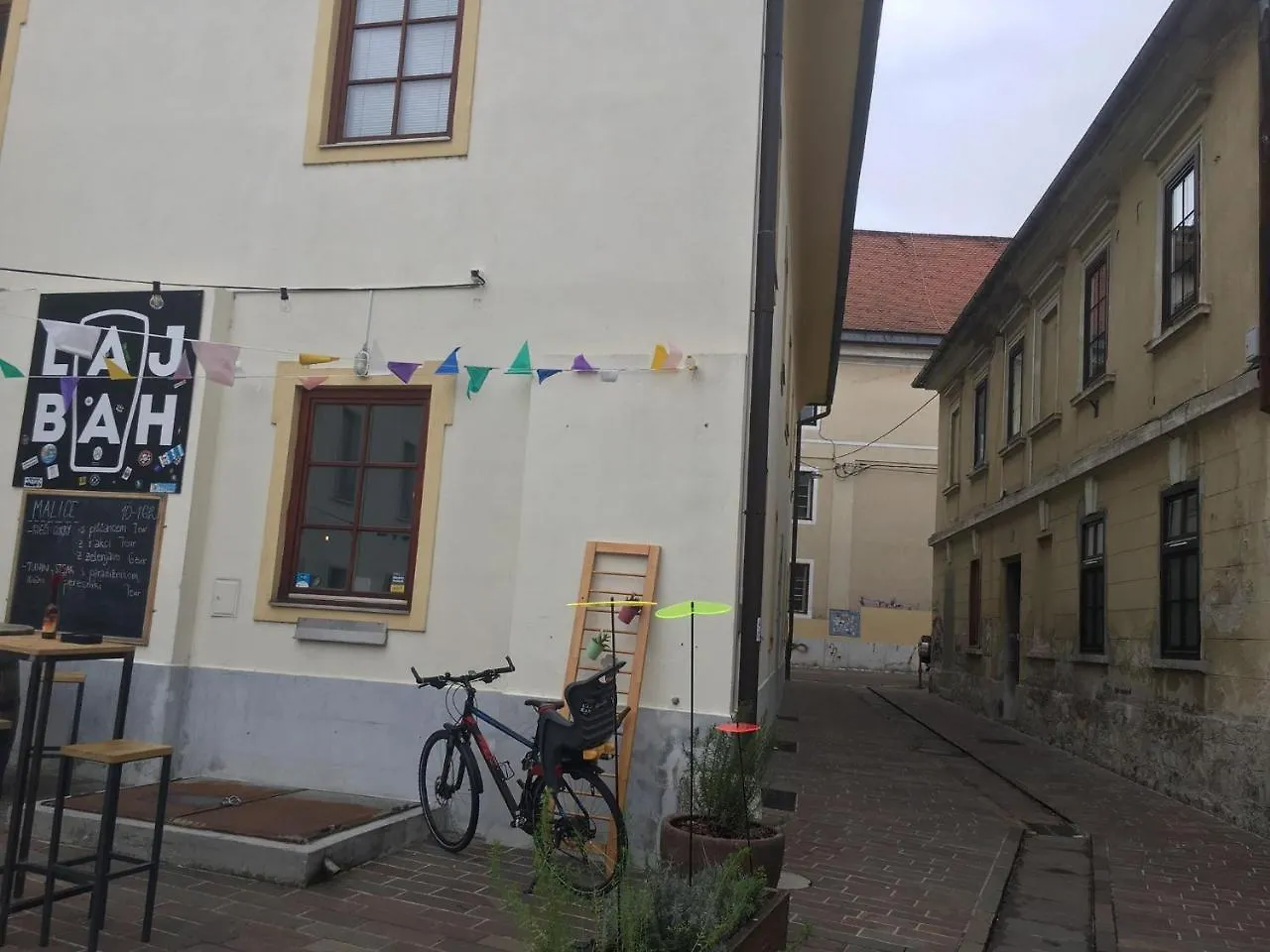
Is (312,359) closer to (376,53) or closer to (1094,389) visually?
(376,53)

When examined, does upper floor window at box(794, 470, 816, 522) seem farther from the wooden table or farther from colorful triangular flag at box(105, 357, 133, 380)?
the wooden table

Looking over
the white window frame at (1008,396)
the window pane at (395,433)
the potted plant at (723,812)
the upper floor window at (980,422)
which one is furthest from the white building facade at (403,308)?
the upper floor window at (980,422)

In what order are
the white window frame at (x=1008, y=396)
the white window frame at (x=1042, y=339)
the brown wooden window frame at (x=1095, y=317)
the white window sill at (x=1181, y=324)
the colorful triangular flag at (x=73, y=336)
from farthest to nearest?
the white window frame at (x=1008, y=396) → the white window frame at (x=1042, y=339) → the brown wooden window frame at (x=1095, y=317) → the white window sill at (x=1181, y=324) → the colorful triangular flag at (x=73, y=336)

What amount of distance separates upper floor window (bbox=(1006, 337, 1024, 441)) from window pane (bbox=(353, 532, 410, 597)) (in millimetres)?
11714

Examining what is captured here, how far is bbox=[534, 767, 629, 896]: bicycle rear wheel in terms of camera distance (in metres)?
5.46

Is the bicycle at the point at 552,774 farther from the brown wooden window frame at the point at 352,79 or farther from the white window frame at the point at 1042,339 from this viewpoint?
the white window frame at the point at 1042,339

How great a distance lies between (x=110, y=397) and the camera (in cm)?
766

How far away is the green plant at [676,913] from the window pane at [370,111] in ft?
19.0

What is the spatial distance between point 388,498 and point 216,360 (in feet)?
4.64

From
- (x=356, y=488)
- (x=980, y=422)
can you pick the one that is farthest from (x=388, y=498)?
(x=980, y=422)

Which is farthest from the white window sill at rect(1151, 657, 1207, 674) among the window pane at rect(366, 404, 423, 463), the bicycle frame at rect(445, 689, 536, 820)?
the window pane at rect(366, 404, 423, 463)

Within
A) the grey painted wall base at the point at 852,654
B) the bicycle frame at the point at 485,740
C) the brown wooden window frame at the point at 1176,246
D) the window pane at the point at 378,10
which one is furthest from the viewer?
the grey painted wall base at the point at 852,654

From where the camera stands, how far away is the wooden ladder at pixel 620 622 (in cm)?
630

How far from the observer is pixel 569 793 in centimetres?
578
